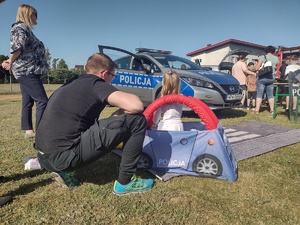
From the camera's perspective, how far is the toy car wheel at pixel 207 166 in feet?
8.70

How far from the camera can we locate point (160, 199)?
2268 millimetres

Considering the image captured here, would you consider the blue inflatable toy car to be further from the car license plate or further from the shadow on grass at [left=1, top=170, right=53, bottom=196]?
the car license plate

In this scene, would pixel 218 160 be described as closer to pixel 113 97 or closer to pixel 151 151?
pixel 151 151

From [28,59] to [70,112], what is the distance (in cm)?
198

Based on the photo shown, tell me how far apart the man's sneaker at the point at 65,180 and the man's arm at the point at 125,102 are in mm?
972

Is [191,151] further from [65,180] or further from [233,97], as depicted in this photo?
[233,97]

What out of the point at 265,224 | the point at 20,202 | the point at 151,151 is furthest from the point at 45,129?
the point at 265,224

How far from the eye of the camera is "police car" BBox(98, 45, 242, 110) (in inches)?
229

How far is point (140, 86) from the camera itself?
259 inches

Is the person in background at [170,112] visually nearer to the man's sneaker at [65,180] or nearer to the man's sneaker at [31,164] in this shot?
the man's sneaker at [65,180]

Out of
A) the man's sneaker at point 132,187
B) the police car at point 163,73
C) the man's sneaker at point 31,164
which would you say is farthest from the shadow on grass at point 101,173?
the police car at point 163,73

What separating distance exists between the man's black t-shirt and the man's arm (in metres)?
0.11

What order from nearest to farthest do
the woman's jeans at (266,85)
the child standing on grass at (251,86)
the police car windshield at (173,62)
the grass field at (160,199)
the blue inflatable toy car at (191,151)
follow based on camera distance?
the grass field at (160,199), the blue inflatable toy car at (191,151), the police car windshield at (173,62), the woman's jeans at (266,85), the child standing on grass at (251,86)

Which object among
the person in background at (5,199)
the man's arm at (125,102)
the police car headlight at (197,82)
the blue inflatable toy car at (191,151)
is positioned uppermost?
the police car headlight at (197,82)
